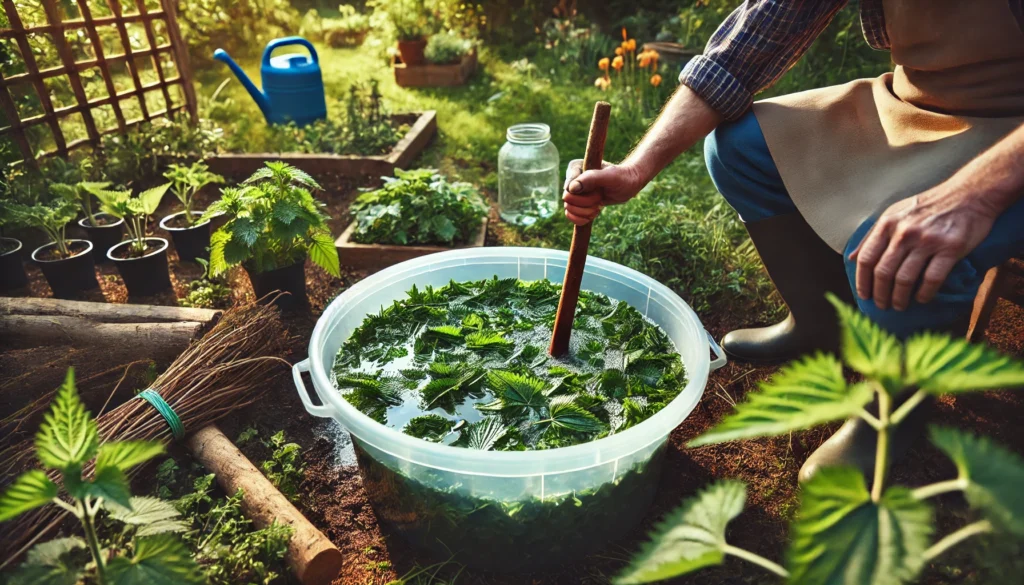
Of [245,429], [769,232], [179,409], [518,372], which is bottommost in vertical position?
[245,429]

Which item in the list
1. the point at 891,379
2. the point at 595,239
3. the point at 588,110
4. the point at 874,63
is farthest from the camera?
the point at 588,110

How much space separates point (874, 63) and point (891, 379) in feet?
13.0

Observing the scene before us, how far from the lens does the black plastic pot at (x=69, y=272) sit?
8.50ft

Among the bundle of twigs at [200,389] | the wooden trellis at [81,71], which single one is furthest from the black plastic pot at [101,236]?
the bundle of twigs at [200,389]

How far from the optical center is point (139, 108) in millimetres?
4234

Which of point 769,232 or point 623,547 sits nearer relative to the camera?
point 623,547

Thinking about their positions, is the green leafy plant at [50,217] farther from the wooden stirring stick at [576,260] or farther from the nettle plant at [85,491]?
the wooden stirring stick at [576,260]

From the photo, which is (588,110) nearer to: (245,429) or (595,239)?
(595,239)

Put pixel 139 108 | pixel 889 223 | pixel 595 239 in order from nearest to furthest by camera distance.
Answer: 1. pixel 889 223
2. pixel 595 239
3. pixel 139 108

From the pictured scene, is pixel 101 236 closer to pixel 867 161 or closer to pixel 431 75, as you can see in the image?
pixel 867 161

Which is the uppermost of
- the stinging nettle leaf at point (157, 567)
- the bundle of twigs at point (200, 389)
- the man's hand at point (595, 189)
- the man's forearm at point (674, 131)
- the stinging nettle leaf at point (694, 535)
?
the man's forearm at point (674, 131)

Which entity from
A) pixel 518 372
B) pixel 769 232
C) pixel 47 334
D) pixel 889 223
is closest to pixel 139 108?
pixel 47 334

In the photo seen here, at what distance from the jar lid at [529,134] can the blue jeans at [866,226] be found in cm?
145

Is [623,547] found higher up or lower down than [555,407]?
lower down
